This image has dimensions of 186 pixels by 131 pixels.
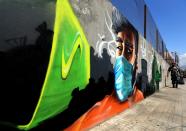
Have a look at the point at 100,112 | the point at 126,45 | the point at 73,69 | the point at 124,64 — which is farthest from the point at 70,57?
the point at 126,45

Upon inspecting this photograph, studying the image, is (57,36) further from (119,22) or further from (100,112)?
(119,22)

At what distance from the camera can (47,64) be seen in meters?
3.71

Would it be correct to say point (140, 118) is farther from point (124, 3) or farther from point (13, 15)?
point (13, 15)

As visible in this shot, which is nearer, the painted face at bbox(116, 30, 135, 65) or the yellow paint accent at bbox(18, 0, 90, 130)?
the yellow paint accent at bbox(18, 0, 90, 130)

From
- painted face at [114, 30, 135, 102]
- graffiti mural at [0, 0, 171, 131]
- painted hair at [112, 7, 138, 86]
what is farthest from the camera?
painted face at [114, 30, 135, 102]

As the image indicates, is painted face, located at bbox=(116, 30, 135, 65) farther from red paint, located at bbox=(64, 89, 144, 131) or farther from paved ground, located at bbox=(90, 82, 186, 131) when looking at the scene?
paved ground, located at bbox=(90, 82, 186, 131)

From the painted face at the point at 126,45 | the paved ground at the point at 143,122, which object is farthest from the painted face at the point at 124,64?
the paved ground at the point at 143,122

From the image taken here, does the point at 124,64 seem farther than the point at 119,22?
Yes

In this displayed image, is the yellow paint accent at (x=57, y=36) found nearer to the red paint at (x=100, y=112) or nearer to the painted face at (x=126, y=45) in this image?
the red paint at (x=100, y=112)

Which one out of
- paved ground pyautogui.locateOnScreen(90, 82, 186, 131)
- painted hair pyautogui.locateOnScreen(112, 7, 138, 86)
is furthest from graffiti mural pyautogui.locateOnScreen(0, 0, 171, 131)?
paved ground pyautogui.locateOnScreen(90, 82, 186, 131)

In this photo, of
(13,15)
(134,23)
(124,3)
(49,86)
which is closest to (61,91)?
(49,86)

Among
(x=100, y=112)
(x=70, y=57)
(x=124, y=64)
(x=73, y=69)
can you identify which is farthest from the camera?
(x=124, y=64)

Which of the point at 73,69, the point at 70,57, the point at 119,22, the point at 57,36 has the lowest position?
the point at 73,69

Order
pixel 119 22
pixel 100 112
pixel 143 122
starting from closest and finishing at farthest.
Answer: pixel 100 112 → pixel 143 122 → pixel 119 22
